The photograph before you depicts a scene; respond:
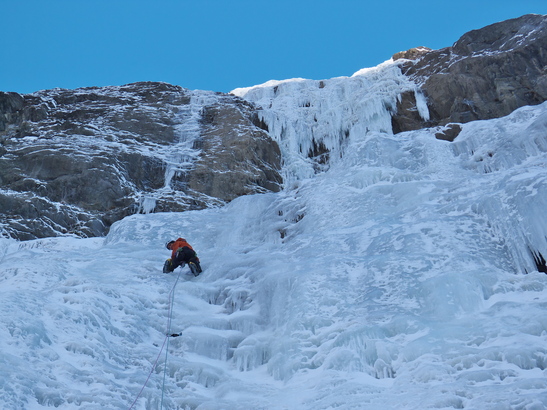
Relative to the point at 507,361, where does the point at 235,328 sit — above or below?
above

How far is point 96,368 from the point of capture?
8266 millimetres

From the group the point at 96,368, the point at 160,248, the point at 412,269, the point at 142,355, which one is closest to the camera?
the point at 96,368

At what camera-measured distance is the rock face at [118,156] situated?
23406 millimetres

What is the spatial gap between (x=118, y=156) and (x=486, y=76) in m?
17.2

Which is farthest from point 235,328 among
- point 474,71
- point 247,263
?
point 474,71

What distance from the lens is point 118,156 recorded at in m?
25.8

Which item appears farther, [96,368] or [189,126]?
[189,126]

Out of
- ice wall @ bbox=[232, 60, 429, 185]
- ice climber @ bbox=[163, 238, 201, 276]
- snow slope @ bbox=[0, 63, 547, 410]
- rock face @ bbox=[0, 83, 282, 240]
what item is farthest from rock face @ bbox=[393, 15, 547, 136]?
ice climber @ bbox=[163, 238, 201, 276]

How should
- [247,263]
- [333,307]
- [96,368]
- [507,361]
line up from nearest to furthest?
[507,361] < [96,368] < [333,307] < [247,263]

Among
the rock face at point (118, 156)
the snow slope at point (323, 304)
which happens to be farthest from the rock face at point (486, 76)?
the snow slope at point (323, 304)

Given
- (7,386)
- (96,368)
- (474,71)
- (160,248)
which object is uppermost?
(474,71)

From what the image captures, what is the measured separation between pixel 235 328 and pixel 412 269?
138 inches

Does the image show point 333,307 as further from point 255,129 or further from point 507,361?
point 255,129

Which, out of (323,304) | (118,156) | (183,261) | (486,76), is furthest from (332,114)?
(323,304)
